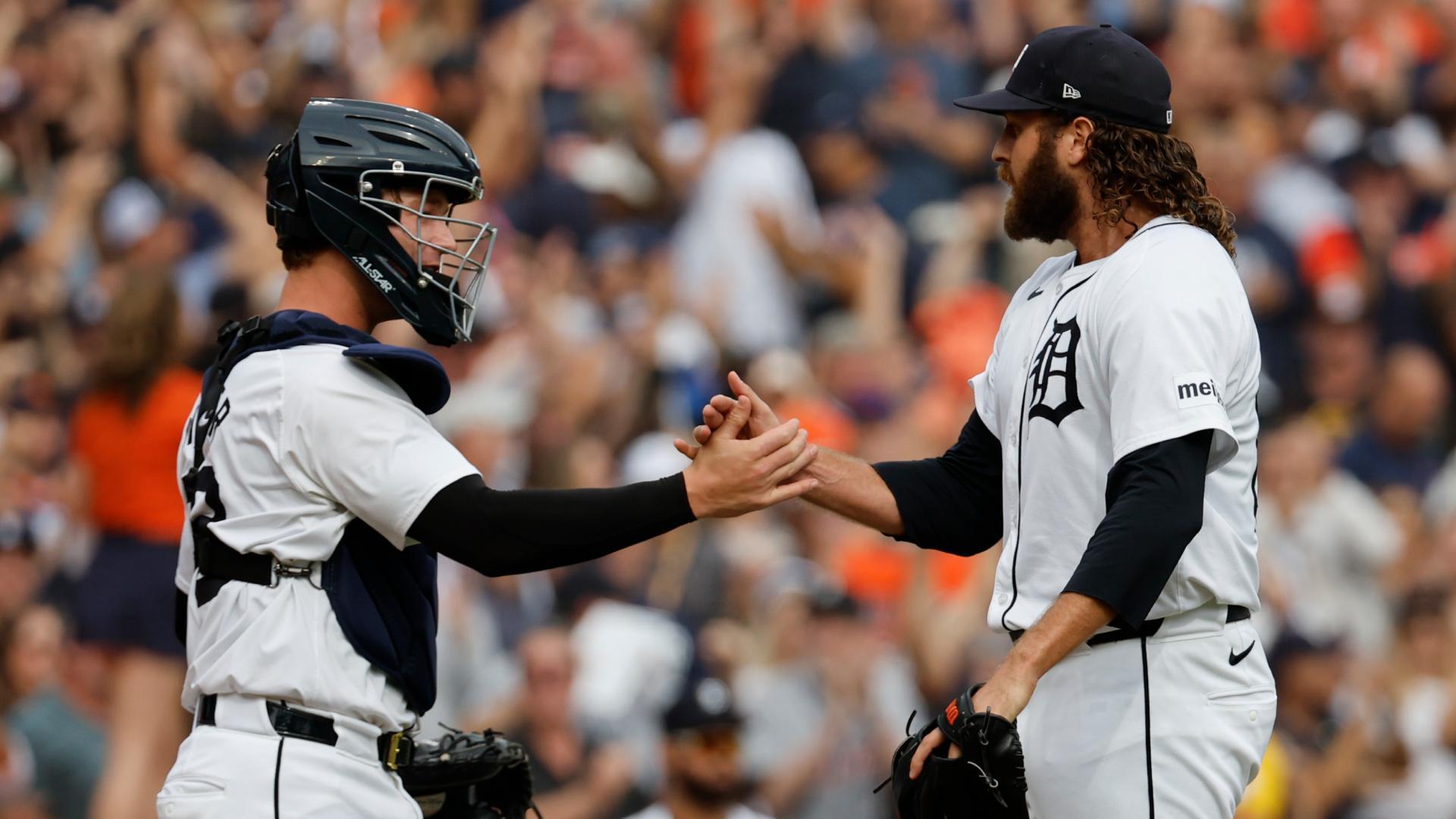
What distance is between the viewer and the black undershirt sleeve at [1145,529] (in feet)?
10.5

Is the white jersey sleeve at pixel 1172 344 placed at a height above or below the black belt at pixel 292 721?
above

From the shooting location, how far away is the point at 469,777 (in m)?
3.76

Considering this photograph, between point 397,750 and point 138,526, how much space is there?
3.59m

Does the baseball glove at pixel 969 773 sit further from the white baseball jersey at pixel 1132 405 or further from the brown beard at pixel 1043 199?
the brown beard at pixel 1043 199

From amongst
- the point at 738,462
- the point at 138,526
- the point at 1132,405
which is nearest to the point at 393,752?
the point at 738,462

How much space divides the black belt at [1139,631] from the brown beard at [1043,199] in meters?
0.93

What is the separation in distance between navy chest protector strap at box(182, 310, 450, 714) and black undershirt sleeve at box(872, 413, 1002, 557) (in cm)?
124

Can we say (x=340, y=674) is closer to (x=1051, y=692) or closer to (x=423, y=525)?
(x=423, y=525)

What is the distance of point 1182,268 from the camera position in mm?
3459

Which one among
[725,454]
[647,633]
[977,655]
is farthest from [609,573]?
[725,454]

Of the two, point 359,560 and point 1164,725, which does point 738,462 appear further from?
point 1164,725

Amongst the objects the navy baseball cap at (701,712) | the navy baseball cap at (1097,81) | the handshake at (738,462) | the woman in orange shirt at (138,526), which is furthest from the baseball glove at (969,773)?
the woman in orange shirt at (138,526)

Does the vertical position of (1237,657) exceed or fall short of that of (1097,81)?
it falls short

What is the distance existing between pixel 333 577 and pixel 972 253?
21.7ft
